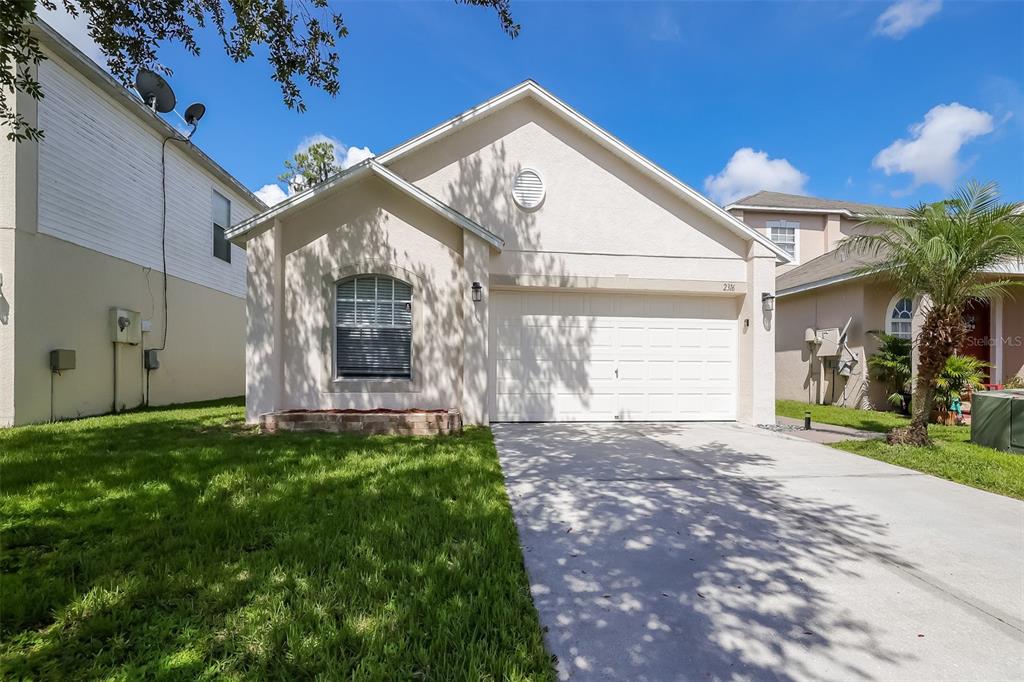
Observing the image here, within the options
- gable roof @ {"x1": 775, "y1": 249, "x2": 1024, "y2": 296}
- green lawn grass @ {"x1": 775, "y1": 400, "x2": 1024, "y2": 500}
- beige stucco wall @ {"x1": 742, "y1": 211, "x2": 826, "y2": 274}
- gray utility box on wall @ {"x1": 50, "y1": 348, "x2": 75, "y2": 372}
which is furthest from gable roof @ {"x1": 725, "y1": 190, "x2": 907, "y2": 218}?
gray utility box on wall @ {"x1": 50, "y1": 348, "x2": 75, "y2": 372}

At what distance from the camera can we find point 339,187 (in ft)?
25.4

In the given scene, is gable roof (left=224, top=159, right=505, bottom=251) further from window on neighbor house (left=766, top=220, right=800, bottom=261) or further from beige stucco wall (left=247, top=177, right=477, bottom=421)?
window on neighbor house (left=766, top=220, right=800, bottom=261)

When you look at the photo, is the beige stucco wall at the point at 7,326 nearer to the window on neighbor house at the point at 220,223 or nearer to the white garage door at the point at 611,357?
the window on neighbor house at the point at 220,223

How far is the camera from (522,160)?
887cm

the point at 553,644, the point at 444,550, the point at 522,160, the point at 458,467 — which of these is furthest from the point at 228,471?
the point at 522,160

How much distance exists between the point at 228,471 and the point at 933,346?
983 cm

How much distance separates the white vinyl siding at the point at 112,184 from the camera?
7.79 meters

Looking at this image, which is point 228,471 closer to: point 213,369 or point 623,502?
point 623,502

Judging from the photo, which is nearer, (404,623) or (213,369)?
(404,623)

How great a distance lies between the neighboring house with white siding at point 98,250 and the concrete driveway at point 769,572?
8.53 metres

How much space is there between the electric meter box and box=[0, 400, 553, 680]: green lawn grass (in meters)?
4.71

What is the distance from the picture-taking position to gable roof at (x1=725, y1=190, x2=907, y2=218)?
16.2m

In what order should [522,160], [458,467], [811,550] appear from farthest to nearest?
[522,160]
[458,467]
[811,550]

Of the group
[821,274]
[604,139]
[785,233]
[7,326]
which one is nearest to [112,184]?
[7,326]
